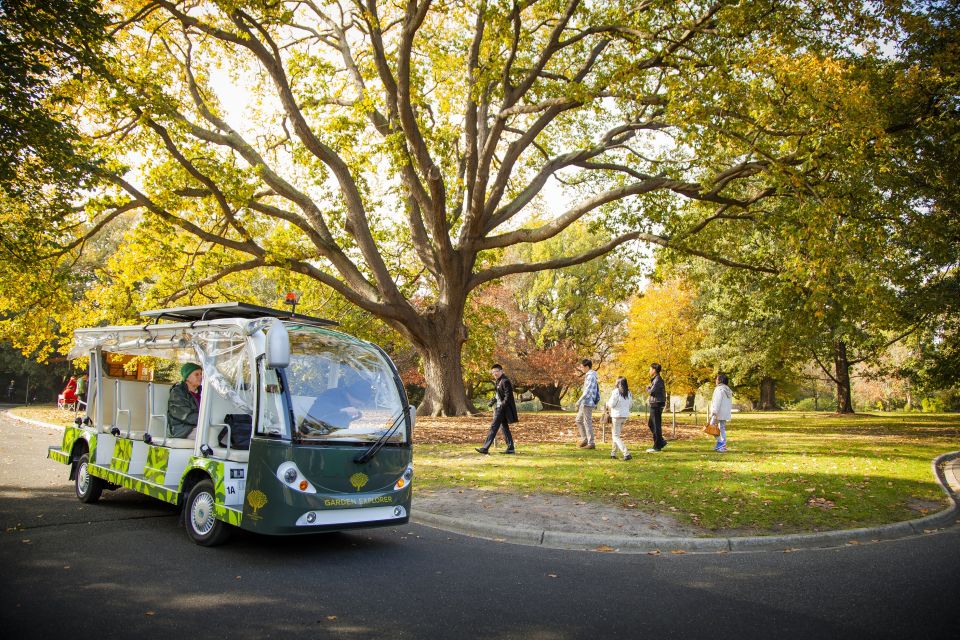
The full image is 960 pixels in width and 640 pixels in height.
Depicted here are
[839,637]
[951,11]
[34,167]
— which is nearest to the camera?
[839,637]

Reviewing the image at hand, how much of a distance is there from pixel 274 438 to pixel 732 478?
8077 mm

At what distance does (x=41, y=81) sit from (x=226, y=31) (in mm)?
7100

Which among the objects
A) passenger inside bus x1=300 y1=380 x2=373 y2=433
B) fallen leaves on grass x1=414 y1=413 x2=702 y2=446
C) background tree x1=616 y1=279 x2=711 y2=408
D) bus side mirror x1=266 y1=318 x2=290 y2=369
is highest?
background tree x1=616 y1=279 x2=711 y2=408

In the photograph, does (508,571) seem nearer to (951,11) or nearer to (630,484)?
(630,484)

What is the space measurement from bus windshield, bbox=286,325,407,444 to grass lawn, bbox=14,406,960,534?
3645 millimetres

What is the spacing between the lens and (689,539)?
7527 mm

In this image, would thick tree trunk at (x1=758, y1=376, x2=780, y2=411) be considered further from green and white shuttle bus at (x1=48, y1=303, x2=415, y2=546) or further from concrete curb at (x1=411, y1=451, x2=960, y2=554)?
green and white shuttle bus at (x1=48, y1=303, x2=415, y2=546)

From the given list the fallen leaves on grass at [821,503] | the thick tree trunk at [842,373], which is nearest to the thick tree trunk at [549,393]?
the thick tree trunk at [842,373]

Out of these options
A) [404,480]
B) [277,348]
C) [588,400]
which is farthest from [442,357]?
[277,348]

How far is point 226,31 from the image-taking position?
1647cm

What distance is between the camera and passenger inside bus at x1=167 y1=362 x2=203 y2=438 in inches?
312

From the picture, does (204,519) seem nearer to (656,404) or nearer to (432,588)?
(432,588)

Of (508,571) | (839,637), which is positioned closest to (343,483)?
(508,571)

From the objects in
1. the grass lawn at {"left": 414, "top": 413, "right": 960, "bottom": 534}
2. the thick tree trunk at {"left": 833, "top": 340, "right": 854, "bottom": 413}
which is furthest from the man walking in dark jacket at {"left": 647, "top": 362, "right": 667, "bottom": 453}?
the thick tree trunk at {"left": 833, "top": 340, "right": 854, "bottom": 413}
